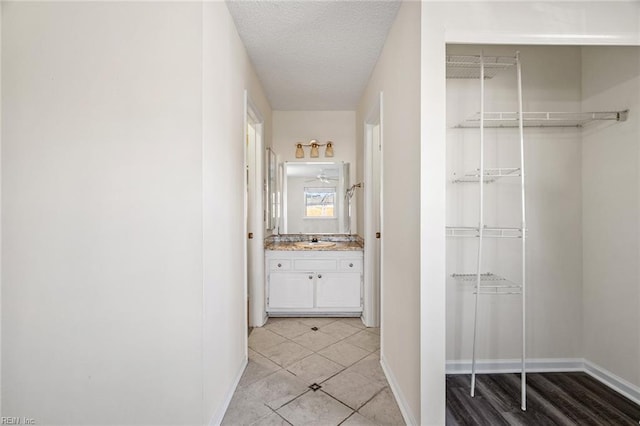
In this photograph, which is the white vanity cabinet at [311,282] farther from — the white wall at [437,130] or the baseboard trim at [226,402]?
the white wall at [437,130]

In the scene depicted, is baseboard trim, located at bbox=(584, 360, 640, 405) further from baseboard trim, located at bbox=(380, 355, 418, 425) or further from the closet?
baseboard trim, located at bbox=(380, 355, 418, 425)

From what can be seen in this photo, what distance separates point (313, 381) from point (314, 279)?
4.03 feet

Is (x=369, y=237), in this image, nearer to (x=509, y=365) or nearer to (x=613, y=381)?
(x=509, y=365)

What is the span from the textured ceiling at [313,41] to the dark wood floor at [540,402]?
258 cm

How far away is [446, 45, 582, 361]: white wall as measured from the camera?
217cm

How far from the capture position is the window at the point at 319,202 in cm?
376

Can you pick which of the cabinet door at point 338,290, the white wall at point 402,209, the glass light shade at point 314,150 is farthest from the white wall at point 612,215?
the glass light shade at point 314,150

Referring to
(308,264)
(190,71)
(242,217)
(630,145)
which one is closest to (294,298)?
(308,264)

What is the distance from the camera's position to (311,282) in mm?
3189

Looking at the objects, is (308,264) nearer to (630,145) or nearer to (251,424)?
(251,424)

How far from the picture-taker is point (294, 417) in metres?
1.70

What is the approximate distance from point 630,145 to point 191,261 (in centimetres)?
282

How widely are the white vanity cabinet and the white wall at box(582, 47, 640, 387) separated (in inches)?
76.0

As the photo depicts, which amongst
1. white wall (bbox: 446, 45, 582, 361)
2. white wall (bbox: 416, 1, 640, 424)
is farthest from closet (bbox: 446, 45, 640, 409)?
white wall (bbox: 416, 1, 640, 424)
